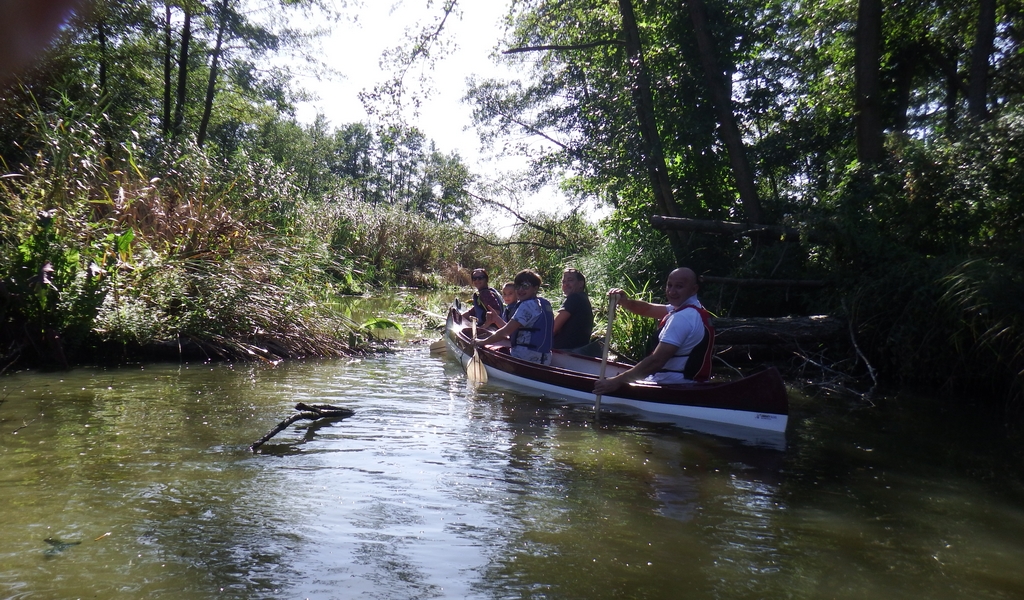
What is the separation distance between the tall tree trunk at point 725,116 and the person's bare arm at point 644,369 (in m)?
6.78

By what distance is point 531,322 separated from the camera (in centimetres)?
962

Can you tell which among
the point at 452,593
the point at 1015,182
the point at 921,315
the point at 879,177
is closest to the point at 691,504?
the point at 452,593

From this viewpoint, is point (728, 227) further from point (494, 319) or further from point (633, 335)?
point (494, 319)

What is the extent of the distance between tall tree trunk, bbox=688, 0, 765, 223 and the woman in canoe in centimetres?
535

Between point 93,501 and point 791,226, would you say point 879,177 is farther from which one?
point 93,501

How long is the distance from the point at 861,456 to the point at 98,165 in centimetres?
877

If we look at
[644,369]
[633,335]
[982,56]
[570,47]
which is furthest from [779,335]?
[570,47]

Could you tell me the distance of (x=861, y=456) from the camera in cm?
654

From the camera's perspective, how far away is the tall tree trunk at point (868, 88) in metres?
12.1

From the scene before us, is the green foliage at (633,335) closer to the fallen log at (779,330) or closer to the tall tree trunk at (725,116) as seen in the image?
the fallen log at (779,330)

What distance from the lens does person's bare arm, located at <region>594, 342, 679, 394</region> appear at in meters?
7.18

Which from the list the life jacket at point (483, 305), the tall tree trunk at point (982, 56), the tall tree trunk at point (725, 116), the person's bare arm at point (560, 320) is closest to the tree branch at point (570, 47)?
the tall tree trunk at point (725, 116)

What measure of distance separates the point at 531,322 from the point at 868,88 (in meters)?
6.72

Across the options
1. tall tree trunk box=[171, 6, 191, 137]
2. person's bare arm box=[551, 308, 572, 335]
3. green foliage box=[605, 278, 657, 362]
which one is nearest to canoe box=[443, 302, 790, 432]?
person's bare arm box=[551, 308, 572, 335]
